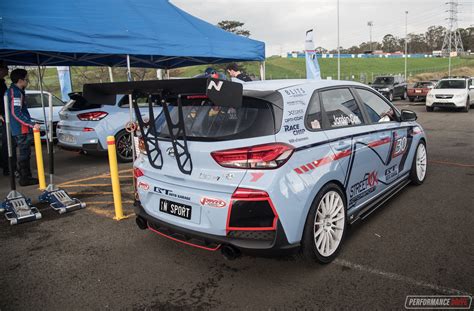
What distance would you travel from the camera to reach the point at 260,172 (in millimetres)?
2703

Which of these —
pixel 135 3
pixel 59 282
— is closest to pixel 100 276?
pixel 59 282

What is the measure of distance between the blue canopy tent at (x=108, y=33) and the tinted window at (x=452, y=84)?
1282cm

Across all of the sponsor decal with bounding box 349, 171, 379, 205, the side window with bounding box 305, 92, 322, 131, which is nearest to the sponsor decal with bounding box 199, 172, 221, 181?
the side window with bounding box 305, 92, 322, 131

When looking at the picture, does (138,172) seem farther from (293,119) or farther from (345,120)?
(345,120)

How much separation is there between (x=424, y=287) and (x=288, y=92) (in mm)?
1822

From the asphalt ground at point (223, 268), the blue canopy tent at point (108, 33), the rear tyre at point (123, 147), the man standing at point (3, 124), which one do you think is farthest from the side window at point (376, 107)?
the man standing at point (3, 124)

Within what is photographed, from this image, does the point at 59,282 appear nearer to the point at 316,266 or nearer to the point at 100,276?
the point at 100,276

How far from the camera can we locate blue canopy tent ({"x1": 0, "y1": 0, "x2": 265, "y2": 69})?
541cm

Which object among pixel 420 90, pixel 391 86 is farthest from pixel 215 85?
pixel 391 86

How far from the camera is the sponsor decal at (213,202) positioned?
9.01 ft

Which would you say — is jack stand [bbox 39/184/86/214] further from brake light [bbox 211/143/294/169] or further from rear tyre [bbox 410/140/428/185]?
rear tyre [bbox 410/140/428/185]

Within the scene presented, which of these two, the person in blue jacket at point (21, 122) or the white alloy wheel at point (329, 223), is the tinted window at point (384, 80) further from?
the white alloy wheel at point (329, 223)

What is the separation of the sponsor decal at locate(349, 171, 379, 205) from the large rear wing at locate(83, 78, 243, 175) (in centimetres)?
161

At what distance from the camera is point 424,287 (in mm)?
2871
